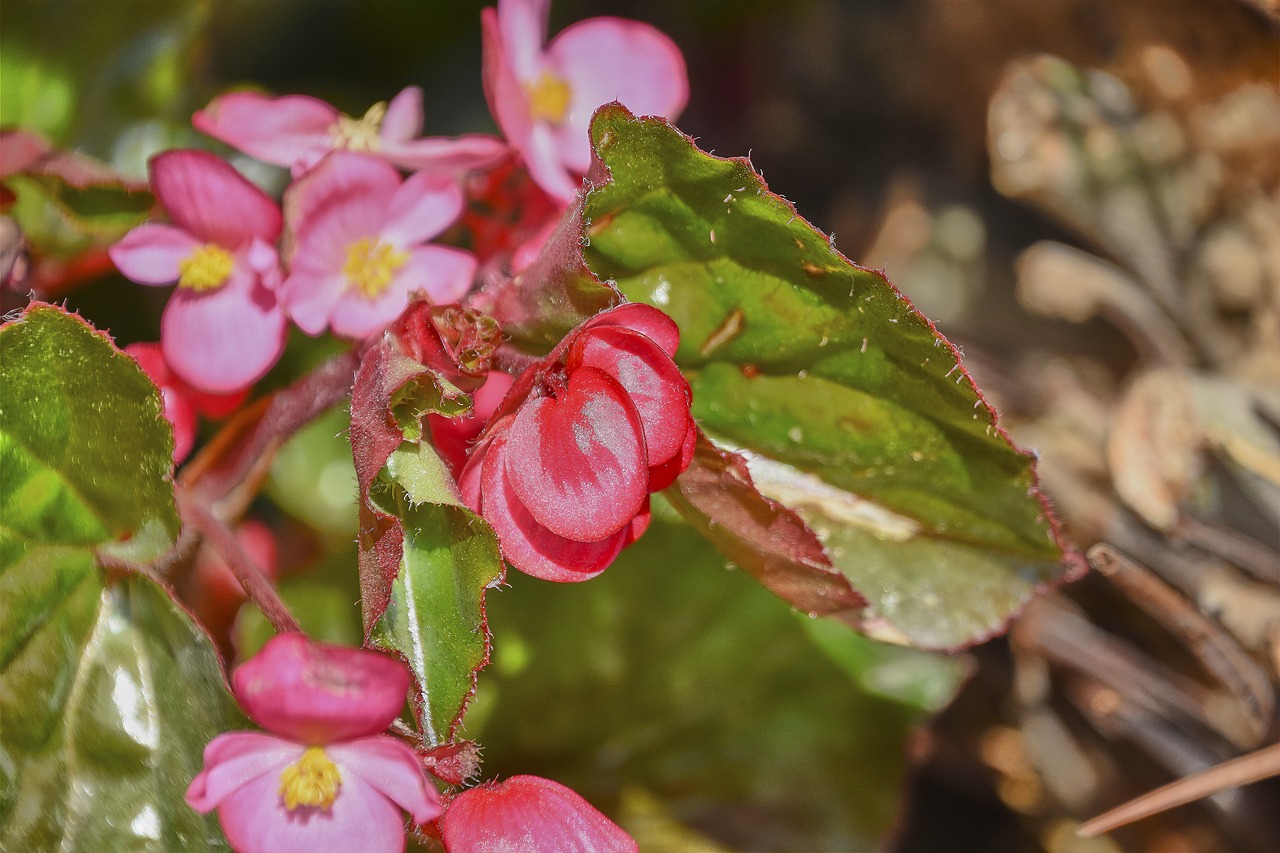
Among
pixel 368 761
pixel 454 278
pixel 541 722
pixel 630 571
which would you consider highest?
pixel 454 278

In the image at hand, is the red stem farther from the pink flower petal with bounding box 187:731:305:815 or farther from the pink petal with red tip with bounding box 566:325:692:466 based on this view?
the pink petal with red tip with bounding box 566:325:692:466

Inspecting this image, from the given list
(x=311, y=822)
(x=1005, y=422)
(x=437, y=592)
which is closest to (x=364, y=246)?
(x=437, y=592)

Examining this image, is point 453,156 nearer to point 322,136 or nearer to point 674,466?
point 322,136

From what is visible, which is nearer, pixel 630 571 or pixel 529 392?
pixel 529 392

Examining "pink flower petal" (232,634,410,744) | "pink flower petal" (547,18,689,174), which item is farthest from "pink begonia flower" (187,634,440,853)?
"pink flower petal" (547,18,689,174)

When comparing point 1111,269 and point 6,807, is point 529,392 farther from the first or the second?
point 1111,269

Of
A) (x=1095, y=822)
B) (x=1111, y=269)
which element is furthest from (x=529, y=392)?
(x=1111, y=269)

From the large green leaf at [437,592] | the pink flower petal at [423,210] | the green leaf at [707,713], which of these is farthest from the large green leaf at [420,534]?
the green leaf at [707,713]
